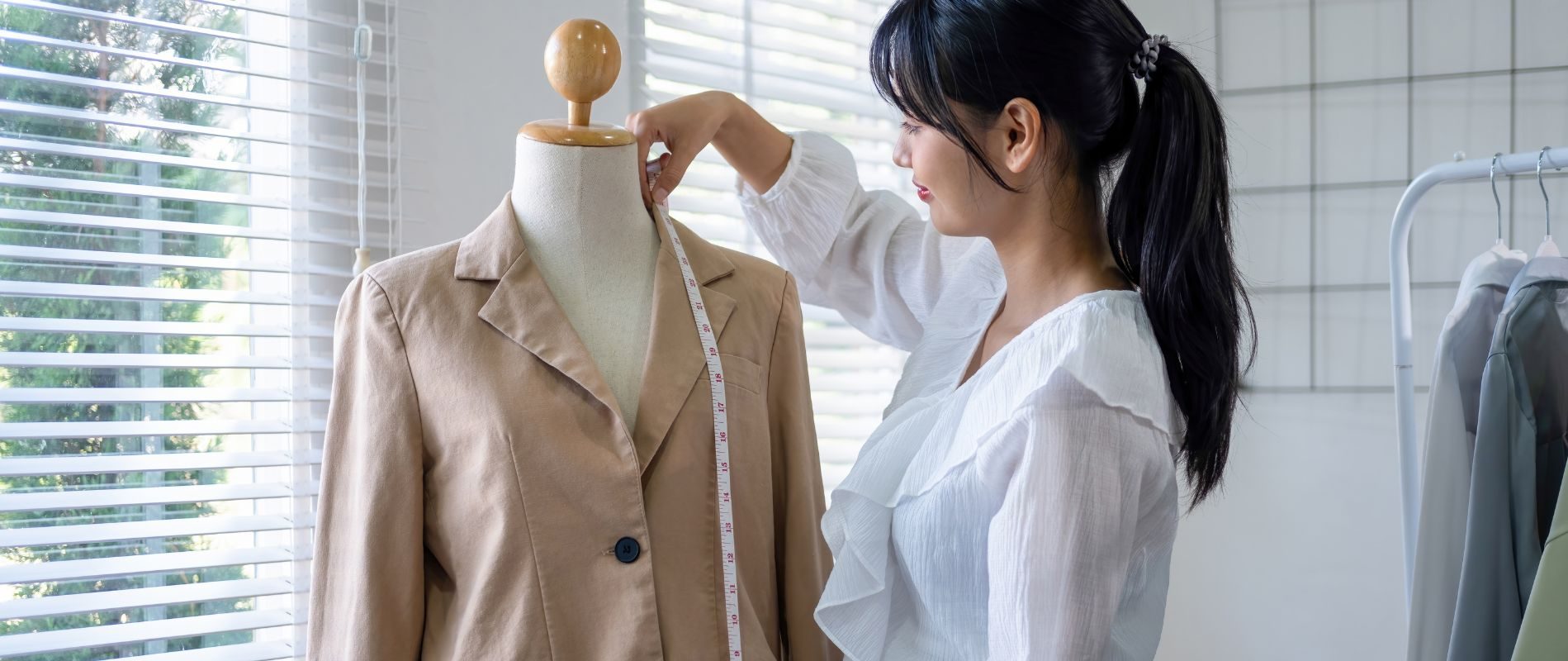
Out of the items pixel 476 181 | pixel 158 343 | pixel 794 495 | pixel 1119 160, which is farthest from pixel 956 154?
pixel 158 343

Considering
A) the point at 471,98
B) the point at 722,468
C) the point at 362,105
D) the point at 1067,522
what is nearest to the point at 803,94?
the point at 471,98

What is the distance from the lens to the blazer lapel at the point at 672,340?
1.19 m

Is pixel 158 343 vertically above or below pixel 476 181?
below

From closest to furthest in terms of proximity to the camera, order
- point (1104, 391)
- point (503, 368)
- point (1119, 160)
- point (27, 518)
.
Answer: point (1104, 391) < point (503, 368) < point (1119, 160) < point (27, 518)

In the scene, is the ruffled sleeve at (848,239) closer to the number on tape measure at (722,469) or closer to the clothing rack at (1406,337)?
the number on tape measure at (722,469)

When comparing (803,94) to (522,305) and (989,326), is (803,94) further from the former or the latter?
(522,305)

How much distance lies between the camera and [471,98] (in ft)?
6.02

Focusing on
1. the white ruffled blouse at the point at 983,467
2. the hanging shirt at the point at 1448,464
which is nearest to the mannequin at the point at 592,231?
the white ruffled blouse at the point at 983,467

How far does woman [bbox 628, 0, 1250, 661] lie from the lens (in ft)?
3.34

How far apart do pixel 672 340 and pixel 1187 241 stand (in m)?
0.53

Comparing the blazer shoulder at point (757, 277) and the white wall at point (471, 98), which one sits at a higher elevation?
the white wall at point (471, 98)

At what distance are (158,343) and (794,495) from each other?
0.95 metres

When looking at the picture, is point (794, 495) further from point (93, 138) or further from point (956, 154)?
point (93, 138)

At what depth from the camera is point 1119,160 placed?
127 cm
